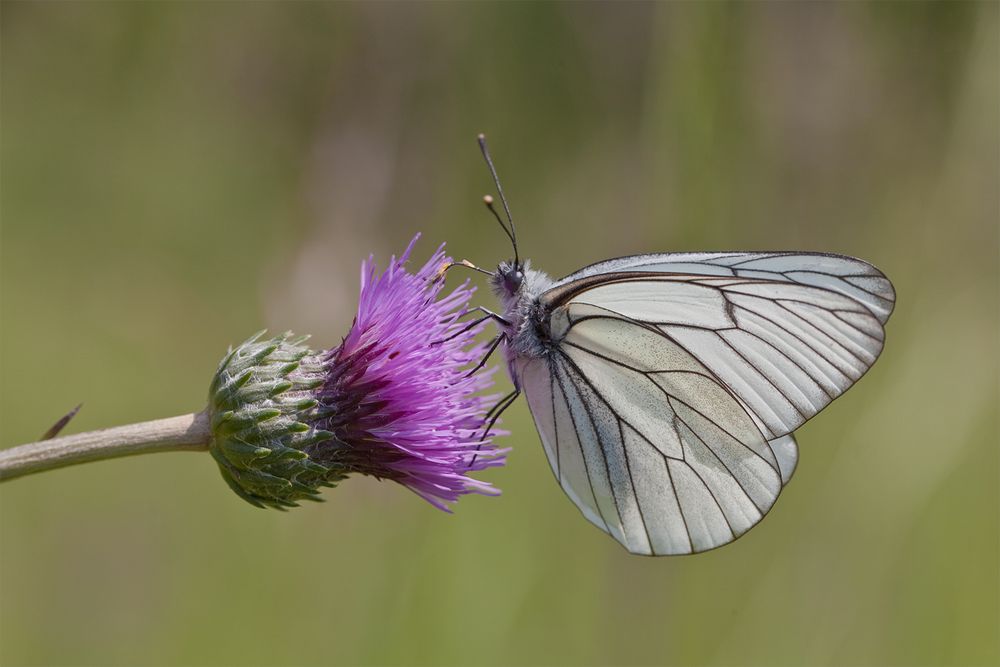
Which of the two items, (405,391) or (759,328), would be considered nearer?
(405,391)

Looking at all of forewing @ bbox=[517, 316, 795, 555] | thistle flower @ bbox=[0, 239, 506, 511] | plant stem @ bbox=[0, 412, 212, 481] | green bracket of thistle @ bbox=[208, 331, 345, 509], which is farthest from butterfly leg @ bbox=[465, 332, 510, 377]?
plant stem @ bbox=[0, 412, 212, 481]

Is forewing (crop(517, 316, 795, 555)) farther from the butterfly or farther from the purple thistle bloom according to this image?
the purple thistle bloom

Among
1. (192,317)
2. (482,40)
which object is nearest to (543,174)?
(482,40)

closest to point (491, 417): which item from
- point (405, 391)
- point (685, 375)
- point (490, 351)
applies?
point (490, 351)

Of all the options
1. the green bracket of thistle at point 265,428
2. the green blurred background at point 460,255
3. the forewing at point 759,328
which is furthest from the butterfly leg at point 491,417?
the green blurred background at point 460,255

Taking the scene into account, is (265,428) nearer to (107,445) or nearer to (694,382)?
(107,445)

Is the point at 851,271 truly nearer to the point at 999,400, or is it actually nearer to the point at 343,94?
the point at 999,400

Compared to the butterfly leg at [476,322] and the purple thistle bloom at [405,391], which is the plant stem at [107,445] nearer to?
the purple thistle bloom at [405,391]
